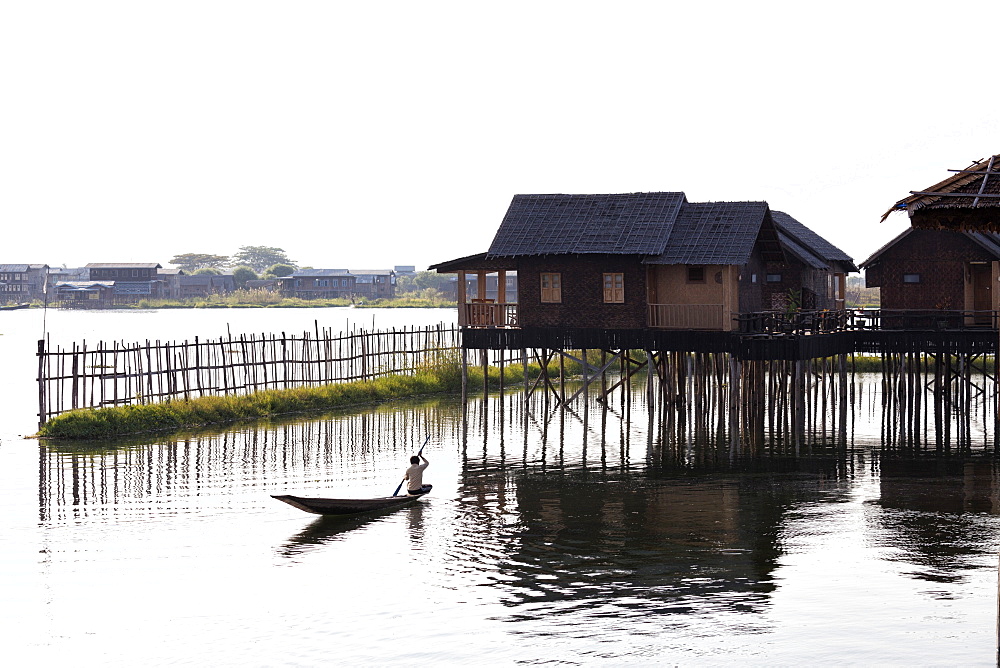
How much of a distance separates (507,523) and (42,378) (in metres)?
18.4

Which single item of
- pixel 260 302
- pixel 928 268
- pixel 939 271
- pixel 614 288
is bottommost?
pixel 614 288

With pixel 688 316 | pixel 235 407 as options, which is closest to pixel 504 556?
pixel 688 316

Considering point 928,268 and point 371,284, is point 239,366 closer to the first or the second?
point 928,268

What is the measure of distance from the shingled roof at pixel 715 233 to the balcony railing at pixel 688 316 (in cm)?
147

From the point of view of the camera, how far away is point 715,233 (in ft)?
126

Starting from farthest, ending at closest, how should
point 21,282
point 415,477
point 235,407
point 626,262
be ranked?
point 21,282 < point 235,407 < point 626,262 < point 415,477

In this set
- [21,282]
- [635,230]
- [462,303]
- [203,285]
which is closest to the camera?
[635,230]

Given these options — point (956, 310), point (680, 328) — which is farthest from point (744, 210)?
point (956, 310)

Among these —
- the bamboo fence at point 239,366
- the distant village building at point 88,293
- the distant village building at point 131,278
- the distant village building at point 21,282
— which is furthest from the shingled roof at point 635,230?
the distant village building at point 21,282

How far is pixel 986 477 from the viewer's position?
2883cm

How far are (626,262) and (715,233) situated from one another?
2.81 metres

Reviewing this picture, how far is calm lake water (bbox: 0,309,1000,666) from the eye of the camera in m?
16.6

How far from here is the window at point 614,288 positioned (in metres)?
38.8

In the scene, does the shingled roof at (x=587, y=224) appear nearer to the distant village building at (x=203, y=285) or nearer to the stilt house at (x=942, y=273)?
the stilt house at (x=942, y=273)
